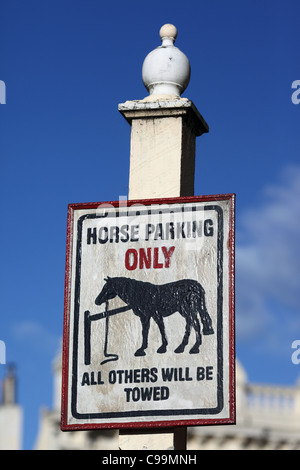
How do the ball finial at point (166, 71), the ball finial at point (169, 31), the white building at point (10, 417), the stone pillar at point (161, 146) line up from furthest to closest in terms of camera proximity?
the white building at point (10, 417), the ball finial at point (169, 31), the ball finial at point (166, 71), the stone pillar at point (161, 146)

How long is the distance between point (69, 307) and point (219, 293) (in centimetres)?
126

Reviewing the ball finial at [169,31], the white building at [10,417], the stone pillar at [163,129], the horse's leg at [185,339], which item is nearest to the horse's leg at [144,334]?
the horse's leg at [185,339]

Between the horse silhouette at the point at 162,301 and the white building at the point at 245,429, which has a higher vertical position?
the white building at the point at 245,429

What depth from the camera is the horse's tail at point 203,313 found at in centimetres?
1196

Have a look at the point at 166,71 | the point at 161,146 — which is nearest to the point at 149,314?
the point at 161,146

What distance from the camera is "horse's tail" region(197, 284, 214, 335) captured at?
39.2 feet

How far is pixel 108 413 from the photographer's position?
39.3ft

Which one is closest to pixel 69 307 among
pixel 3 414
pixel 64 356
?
pixel 64 356

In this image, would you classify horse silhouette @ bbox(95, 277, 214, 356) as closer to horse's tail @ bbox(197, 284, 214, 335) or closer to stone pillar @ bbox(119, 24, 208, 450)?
horse's tail @ bbox(197, 284, 214, 335)

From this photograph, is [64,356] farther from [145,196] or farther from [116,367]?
[145,196]

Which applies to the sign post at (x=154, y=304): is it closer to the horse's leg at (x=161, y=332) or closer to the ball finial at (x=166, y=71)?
the horse's leg at (x=161, y=332)

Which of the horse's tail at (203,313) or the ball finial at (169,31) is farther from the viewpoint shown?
the ball finial at (169,31)
